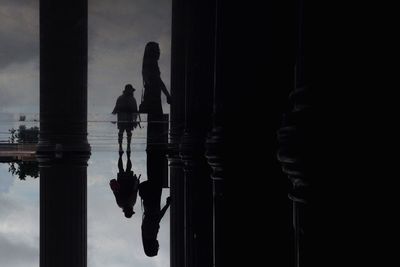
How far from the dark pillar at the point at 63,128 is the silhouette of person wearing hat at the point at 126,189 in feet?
9.86

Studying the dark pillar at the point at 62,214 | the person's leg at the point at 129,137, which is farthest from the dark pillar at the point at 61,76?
the person's leg at the point at 129,137

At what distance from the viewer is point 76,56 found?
42.2 m

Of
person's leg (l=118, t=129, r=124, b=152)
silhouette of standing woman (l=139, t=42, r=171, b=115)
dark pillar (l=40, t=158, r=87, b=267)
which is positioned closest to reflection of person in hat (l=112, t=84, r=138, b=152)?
person's leg (l=118, t=129, r=124, b=152)

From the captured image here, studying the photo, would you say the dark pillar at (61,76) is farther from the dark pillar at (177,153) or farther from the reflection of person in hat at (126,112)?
the dark pillar at (177,153)

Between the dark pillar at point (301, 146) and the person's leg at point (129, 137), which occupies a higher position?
the dark pillar at point (301, 146)

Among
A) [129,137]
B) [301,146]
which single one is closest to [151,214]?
[129,137]

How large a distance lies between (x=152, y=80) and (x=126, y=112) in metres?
3.28

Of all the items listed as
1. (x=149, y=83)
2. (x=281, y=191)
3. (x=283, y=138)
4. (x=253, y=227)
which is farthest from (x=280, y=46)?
(x=149, y=83)

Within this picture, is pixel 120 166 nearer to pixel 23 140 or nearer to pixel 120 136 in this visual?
pixel 120 136

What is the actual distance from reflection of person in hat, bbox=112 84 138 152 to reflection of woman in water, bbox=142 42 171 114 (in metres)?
1.17

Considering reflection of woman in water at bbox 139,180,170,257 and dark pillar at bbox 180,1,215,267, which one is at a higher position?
dark pillar at bbox 180,1,215,267

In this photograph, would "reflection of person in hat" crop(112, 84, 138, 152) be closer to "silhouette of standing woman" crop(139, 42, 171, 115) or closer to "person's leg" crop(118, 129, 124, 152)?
"person's leg" crop(118, 129, 124, 152)

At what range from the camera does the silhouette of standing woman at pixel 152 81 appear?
1841 inches

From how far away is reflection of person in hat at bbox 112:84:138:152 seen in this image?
45.3 m
